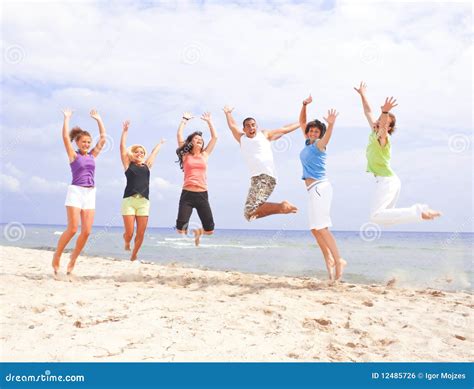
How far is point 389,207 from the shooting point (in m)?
6.25

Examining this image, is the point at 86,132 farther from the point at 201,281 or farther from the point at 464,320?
the point at 464,320

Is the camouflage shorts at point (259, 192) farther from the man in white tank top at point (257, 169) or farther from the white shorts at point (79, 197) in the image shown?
the white shorts at point (79, 197)

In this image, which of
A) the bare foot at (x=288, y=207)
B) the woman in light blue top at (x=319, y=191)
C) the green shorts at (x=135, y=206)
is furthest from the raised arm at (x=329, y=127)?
the green shorts at (x=135, y=206)

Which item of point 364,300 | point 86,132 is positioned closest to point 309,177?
point 364,300

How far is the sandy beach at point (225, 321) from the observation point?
4180 millimetres

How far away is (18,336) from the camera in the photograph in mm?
4414

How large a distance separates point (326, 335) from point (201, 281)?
119 inches

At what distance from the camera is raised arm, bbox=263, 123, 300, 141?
24.2ft

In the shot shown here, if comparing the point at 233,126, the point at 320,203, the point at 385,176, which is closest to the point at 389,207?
the point at 385,176

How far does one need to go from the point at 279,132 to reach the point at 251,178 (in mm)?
903

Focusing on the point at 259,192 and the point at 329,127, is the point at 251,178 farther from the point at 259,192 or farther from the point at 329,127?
the point at 329,127

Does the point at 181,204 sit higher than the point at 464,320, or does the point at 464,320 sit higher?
the point at 181,204

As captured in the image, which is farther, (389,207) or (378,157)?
(378,157)

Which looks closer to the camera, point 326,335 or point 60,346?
point 60,346
